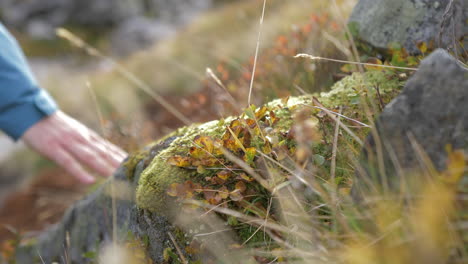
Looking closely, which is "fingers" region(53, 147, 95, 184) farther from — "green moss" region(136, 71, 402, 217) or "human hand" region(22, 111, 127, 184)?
"green moss" region(136, 71, 402, 217)

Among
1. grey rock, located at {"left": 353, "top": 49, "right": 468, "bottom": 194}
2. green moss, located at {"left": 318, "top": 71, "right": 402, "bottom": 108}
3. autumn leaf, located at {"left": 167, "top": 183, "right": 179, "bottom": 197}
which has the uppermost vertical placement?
grey rock, located at {"left": 353, "top": 49, "right": 468, "bottom": 194}

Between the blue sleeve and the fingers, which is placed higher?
the blue sleeve

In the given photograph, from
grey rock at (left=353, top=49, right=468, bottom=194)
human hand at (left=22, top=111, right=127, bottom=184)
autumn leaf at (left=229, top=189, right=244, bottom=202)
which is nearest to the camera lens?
grey rock at (left=353, top=49, right=468, bottom=194)

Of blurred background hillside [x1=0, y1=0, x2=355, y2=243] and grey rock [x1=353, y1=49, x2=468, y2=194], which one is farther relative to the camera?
blurred background hillside [x1=0, y1=0, x2=355, y2=243]

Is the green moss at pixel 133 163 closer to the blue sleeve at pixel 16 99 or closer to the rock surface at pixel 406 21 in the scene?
the blue sleeve at pixel 16 99

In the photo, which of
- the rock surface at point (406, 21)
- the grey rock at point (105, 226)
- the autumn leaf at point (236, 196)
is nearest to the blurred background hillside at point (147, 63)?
the rock surface at point (406, 21)

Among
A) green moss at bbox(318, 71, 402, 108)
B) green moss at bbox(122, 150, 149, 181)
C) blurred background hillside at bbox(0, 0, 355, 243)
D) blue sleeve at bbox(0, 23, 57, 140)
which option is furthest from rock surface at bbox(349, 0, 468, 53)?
blue sleeve at bbox(0, 23, 57, 140)

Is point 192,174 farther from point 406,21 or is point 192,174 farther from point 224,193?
point 406,21
